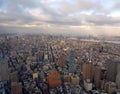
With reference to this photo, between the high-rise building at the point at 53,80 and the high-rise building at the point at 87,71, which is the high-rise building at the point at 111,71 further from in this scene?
the high-rise building at the point at 53,80

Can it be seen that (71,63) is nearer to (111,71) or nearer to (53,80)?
(111,71)

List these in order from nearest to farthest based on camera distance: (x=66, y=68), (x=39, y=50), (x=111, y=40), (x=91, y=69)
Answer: (x=91, y=69), (x=66, y=68), (x=39, y=50), (x=111, y=40)

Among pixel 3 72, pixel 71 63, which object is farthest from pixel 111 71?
pixel 3 72

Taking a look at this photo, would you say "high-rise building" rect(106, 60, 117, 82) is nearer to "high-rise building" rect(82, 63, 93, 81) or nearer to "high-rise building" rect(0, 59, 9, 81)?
"high-rise building" rect(82, 63, 93, 81)

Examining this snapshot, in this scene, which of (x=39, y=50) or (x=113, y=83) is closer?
(x=113, y=83)

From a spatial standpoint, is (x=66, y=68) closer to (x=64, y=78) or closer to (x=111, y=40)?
(x=64, y=78)

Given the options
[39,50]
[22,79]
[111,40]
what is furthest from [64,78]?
[111,40]

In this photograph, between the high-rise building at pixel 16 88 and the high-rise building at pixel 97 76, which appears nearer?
the high-rise building at pixel 16 88

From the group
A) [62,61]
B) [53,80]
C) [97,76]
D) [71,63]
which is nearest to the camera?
[53,80]

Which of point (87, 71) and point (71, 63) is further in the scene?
point (71, 63)

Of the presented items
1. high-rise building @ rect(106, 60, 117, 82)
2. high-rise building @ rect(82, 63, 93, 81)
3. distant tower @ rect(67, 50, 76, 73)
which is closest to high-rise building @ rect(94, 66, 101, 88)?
high-rise building @ rect(82, 63, 93, 81)

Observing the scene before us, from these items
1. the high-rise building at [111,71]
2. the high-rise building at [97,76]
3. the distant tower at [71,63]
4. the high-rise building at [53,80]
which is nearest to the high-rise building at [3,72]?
the high-rise building at [53,80]
